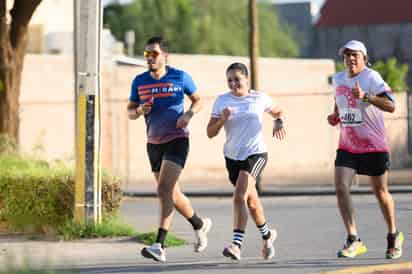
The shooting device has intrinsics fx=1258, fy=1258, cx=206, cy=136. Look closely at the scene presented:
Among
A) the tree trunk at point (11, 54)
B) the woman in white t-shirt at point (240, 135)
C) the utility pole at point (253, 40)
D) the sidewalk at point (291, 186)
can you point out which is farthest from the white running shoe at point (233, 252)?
the utility pole at point (253, 40)

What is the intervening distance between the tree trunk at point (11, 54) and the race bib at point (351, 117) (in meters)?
8.65

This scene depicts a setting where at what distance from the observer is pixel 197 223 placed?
39.8ft

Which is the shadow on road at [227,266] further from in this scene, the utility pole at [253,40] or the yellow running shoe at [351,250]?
the utility pole at [253,40]

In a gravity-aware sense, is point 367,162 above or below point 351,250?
above

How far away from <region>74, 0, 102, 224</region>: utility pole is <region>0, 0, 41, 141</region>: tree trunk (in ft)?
15.9

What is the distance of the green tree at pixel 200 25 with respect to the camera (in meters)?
69.9

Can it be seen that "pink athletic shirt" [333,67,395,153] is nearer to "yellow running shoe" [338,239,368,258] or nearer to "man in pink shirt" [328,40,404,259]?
"man in pink shirt" [328,40,404,259]

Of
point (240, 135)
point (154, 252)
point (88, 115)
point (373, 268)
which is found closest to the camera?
point (373, 268)

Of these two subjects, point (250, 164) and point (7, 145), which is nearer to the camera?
point (250, 164)

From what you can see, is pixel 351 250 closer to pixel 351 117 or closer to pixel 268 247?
pixel 268 247

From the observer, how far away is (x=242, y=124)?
11.4 metres

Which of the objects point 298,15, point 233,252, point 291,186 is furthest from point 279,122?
point 298,15

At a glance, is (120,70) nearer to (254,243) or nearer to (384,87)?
(254,243)

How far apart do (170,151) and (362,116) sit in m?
1.82
